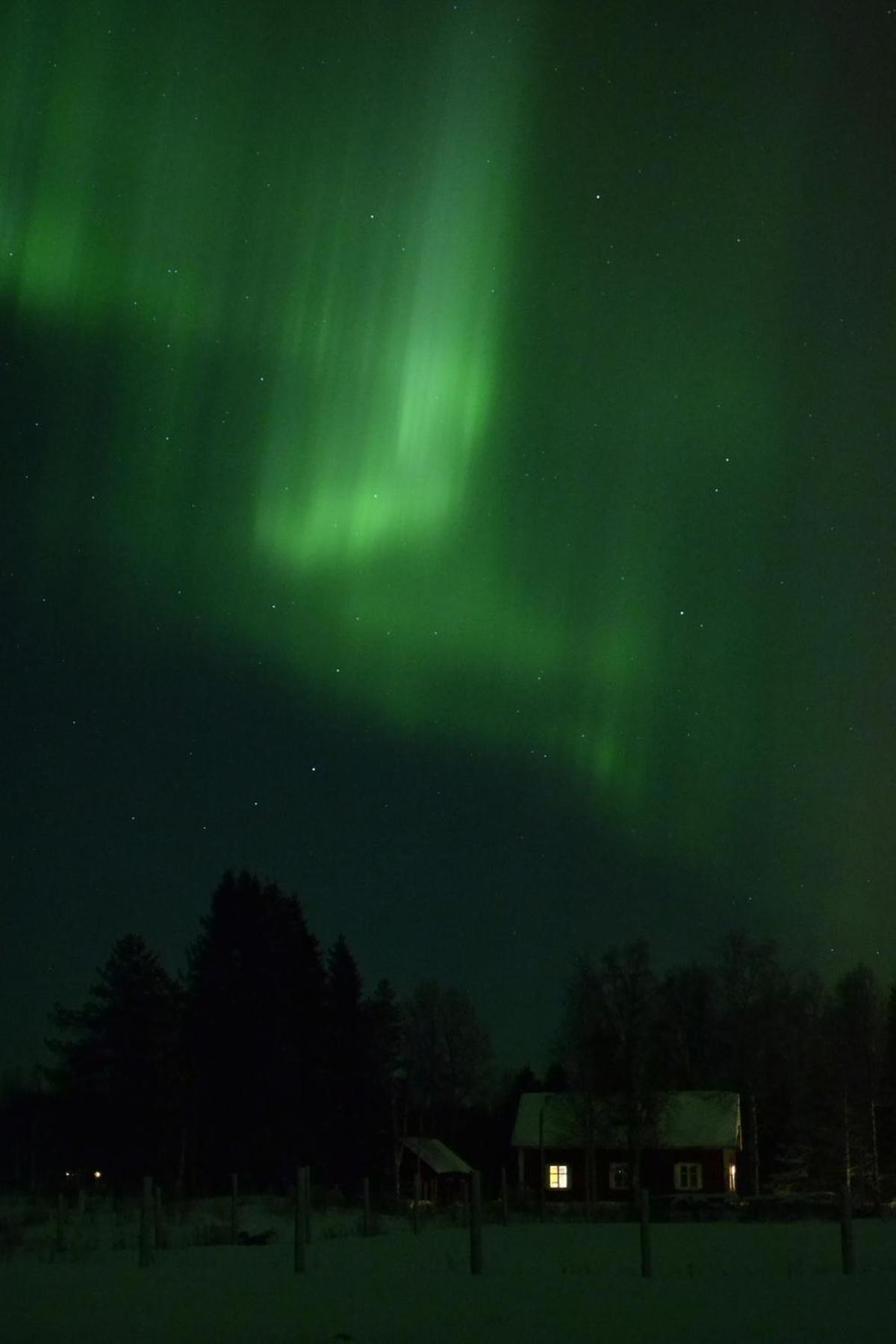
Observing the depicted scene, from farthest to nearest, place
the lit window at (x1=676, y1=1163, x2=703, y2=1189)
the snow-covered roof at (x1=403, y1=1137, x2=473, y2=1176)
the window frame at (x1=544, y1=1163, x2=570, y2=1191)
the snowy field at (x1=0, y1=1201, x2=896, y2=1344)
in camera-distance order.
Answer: the snow-covered roof at (x1=403, y1=1137, x2=473, y2=1176) < the window frame at (x1=544, y1=1163, x2=570, y2=1191) < the lit window at (x1=676, y1=1163, x2=703, y2=1189) < the snowy field at (x1=0, y1=1201, x2=896, y2=1344)

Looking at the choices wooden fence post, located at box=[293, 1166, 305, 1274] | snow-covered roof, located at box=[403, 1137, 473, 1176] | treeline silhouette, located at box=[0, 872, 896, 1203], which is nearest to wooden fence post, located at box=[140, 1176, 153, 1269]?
wooden fence post, located at box=[293, 1166, 305, 1274]

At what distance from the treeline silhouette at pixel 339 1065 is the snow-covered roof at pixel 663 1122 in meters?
1.12

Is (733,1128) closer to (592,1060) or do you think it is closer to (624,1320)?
(592,1060)

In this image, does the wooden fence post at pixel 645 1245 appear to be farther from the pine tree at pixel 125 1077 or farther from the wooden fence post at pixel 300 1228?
the pine tree at pixel 125 1077

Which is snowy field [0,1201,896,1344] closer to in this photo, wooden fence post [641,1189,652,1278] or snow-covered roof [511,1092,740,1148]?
wooden fence post [641,1189,652,1278]

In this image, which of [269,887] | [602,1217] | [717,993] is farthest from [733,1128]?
[269,887]

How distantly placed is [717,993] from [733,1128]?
34.2 feet

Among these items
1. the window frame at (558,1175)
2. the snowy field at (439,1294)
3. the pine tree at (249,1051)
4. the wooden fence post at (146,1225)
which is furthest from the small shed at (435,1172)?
the wooden fence post at (146,1225)

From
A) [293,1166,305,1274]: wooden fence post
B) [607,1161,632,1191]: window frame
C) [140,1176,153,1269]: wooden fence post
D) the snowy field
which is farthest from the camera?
[607,1161,632,1191]: window frame

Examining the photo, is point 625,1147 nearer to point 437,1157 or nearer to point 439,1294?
point 437,1157

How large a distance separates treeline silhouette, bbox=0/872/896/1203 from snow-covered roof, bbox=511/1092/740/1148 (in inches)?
44.1

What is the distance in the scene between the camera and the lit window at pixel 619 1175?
233 ft

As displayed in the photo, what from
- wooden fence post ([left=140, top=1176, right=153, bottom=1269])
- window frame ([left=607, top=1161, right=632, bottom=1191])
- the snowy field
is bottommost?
window frame ([left=607, top=1161, right=632, bottom=1191])

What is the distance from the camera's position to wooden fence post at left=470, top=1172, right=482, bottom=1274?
22.9 metres
